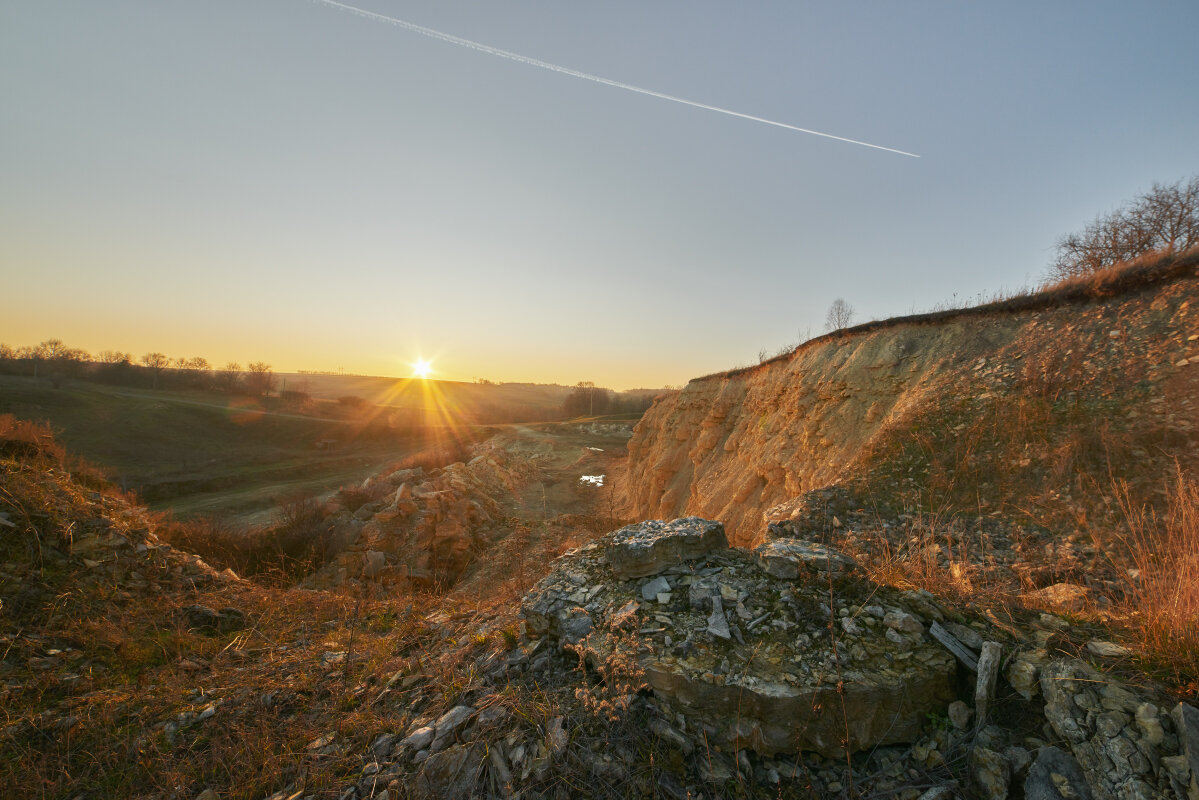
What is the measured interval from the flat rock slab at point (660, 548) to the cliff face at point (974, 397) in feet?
16.0

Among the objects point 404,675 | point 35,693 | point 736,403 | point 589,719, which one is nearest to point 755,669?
point 589,719

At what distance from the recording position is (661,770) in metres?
2.62

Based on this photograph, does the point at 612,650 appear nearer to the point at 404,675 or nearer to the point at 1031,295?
the point at 404,675

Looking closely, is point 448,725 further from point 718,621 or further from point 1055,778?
point 1055,778

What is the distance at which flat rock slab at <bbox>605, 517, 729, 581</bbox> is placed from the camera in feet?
13.1

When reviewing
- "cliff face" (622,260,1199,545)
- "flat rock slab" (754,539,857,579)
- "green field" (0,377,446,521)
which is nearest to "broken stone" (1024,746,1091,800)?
"flat rock slab" (754,539,857,579)

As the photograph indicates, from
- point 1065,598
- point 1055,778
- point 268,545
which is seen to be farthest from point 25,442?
point 1065,598

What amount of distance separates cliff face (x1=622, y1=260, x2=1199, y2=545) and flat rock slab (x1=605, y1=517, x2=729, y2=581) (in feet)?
16.0

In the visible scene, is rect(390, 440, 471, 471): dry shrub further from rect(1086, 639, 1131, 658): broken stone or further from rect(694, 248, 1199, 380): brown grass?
rect(1086, 639, 1131, 658): broken stone

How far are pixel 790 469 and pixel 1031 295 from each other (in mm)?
5983

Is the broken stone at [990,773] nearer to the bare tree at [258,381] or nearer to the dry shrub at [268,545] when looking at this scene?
the dry shrub at [268,545]

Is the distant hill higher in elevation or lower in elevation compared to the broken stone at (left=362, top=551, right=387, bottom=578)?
higher

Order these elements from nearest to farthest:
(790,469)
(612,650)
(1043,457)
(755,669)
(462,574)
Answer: (755,669) < (612,650) < (1043,457) < (790,469) < (462,574)

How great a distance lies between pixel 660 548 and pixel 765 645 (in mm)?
1215
